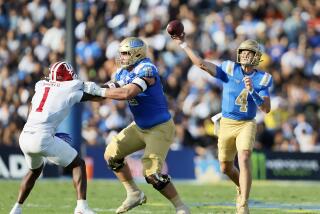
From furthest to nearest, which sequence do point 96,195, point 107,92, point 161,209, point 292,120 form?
point 292,120 → point 96,195 → point 161,209 → point 107,92

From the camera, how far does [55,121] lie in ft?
30.3

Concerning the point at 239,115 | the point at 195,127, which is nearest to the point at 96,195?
the point at 239,115

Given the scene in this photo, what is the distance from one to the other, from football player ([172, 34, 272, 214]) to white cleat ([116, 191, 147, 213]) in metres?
1.03

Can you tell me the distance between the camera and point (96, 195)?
43.7 ft

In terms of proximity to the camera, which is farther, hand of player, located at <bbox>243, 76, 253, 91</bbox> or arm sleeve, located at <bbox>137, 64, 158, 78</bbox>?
hand of player, located at <bbox>243, 76, 253, 91</bbox>

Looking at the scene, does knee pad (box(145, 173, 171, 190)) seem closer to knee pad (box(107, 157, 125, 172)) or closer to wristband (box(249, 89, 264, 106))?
knee pad (box(107, 157, 125, 172))

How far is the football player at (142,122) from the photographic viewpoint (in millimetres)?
9555

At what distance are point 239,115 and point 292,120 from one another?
7934 millimetres

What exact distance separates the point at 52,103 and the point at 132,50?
3.99ft

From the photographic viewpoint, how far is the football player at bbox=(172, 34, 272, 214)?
10.3 metres

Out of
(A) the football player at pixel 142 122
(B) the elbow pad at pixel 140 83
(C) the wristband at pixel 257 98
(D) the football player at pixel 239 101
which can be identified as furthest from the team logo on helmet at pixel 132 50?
(C) the wristband at pixel 257 98

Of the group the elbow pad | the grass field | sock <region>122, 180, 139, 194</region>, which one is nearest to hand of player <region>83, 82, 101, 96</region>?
the elbow pad

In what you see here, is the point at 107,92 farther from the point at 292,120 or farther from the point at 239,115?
the point at 292,120

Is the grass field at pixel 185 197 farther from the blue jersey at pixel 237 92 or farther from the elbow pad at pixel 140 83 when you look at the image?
the elbow pad at pixel 140 83
